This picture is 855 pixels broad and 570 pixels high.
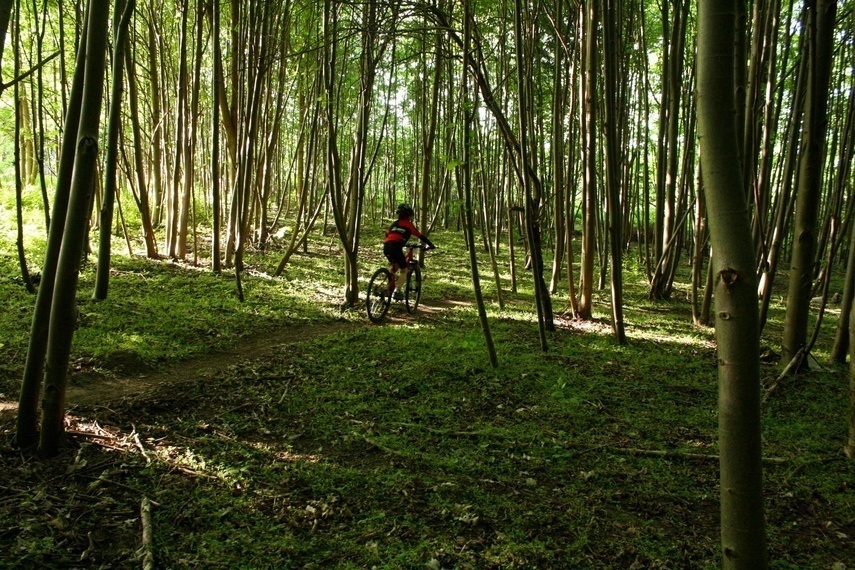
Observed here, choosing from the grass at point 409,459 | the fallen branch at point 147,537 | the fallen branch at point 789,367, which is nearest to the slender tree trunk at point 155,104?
the grass at point 409,459

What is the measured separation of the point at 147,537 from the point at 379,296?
5309mm

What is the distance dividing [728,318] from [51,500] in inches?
122

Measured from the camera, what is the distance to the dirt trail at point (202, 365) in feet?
14.5

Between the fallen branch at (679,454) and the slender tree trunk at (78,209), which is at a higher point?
the slender tree trunk at (78,209)

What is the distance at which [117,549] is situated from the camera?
8.00 feet

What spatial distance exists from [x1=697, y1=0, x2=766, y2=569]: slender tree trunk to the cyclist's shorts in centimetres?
632

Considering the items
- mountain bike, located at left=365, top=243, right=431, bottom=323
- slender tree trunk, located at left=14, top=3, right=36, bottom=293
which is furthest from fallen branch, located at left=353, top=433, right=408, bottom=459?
slender tree trunk, located at left=14, top=3, right=36, bottom=293

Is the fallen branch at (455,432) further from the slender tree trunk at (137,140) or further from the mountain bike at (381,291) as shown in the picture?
the slender tree trunk at (137,140)

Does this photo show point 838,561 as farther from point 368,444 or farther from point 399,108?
point 399,108

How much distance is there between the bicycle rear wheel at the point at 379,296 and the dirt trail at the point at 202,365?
0.53 ft

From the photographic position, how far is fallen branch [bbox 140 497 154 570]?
2320 mm

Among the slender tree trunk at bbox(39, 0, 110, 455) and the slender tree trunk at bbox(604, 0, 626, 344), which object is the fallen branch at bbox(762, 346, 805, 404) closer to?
the slender tree trunk at bbox(604, 0, 626, 344)

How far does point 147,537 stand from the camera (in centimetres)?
249

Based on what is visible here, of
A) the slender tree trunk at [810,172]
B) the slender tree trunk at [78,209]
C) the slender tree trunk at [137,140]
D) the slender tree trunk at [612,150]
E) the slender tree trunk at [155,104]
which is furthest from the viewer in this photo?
the slender tree trunk at [155,104]
